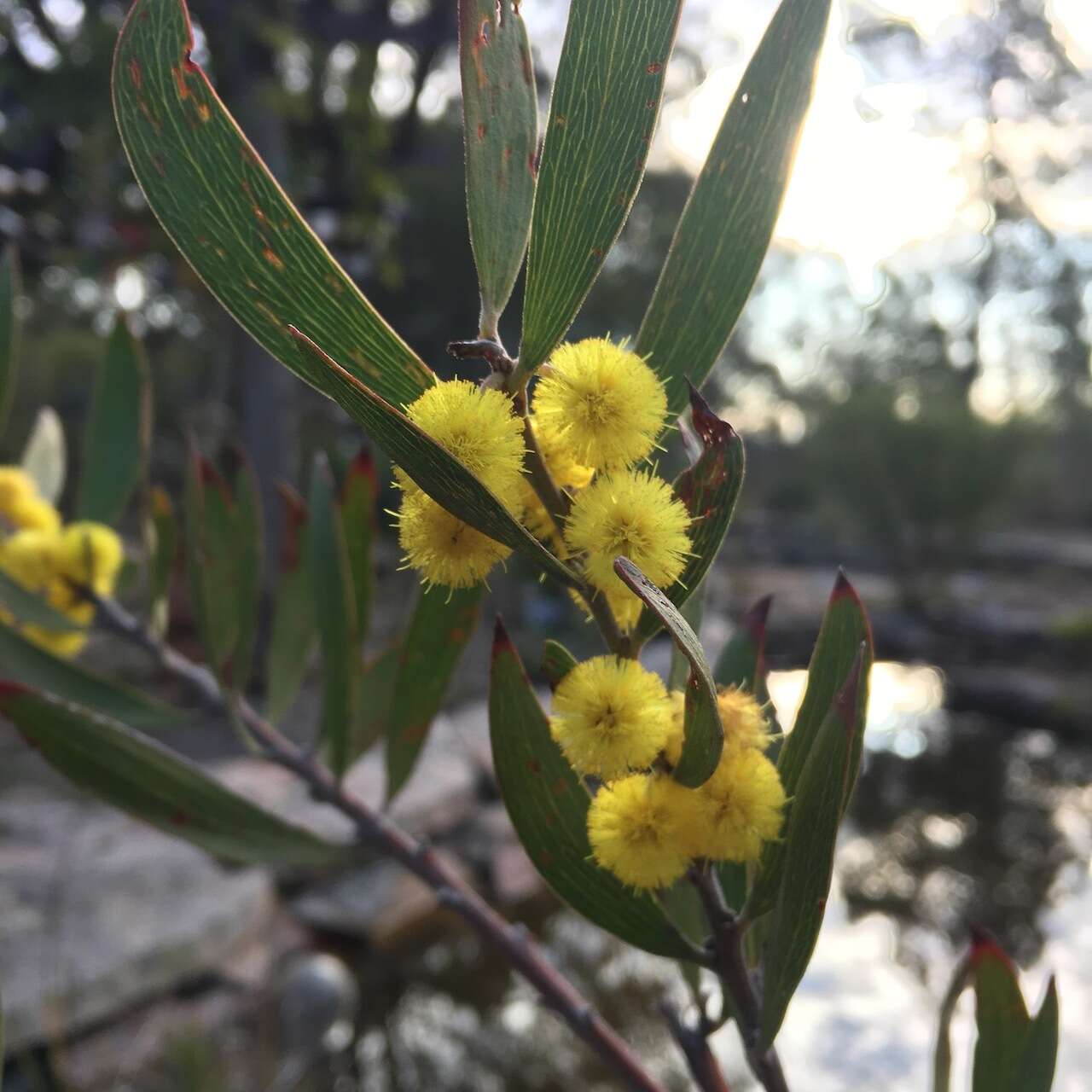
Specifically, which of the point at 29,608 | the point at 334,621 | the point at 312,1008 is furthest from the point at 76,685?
the point at 312,1008

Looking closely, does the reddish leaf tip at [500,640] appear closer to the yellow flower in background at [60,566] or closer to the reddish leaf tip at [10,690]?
the reddish leaf tip at [10,690]

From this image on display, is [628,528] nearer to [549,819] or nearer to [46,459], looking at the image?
[549,819]

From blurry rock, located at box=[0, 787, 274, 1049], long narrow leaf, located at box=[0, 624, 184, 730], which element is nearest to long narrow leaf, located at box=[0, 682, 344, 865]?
long narrow leaf, located at box=[0, 624, 184, 730]

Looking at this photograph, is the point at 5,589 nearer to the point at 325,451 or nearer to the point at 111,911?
the point at 325,451

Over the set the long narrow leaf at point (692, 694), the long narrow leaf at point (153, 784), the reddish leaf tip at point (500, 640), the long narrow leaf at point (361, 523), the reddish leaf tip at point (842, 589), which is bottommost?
the long narrow leaf at point (153, 784)

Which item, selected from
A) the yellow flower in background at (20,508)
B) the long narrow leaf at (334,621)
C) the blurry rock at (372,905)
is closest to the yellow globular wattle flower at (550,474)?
the long narrow leaf at (334,621)

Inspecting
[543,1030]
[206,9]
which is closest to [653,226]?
[206,9]

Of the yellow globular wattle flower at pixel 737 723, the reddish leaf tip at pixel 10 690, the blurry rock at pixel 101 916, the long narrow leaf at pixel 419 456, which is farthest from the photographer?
the blurry rock at pixel 101 916
